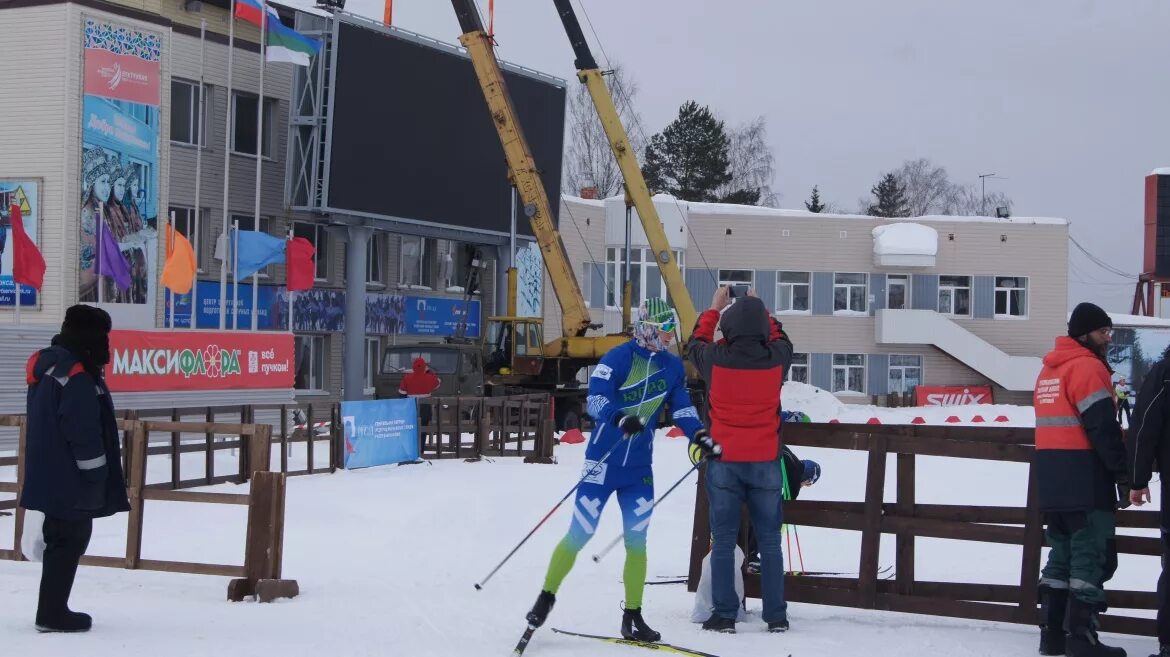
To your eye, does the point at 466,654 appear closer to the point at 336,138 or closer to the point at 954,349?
the point at 336,138

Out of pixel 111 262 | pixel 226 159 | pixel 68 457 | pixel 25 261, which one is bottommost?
pixel 68 457

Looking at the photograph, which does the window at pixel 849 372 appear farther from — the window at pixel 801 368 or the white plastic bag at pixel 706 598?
the white plastic bag at pixel 706 598

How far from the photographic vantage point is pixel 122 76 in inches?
1163

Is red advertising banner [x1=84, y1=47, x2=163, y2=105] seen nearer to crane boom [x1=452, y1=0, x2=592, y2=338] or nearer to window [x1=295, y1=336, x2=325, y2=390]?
crane boom [x1=452, y1=0, x2=592, y2=338]

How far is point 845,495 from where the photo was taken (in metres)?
16.7

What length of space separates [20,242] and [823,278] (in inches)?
1319

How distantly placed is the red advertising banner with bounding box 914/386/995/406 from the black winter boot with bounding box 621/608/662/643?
44.1 m

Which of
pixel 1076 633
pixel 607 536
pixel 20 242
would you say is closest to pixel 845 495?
pixel 607 536

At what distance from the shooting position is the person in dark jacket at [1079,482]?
22.6 feet

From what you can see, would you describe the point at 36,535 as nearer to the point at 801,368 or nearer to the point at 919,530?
the point at 919,530

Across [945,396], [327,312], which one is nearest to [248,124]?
[327,312]

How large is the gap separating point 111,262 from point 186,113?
6.69m

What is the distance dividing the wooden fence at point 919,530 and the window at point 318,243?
29975 millimetres

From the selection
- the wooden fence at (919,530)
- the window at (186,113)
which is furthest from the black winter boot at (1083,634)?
the window at (186,113)
